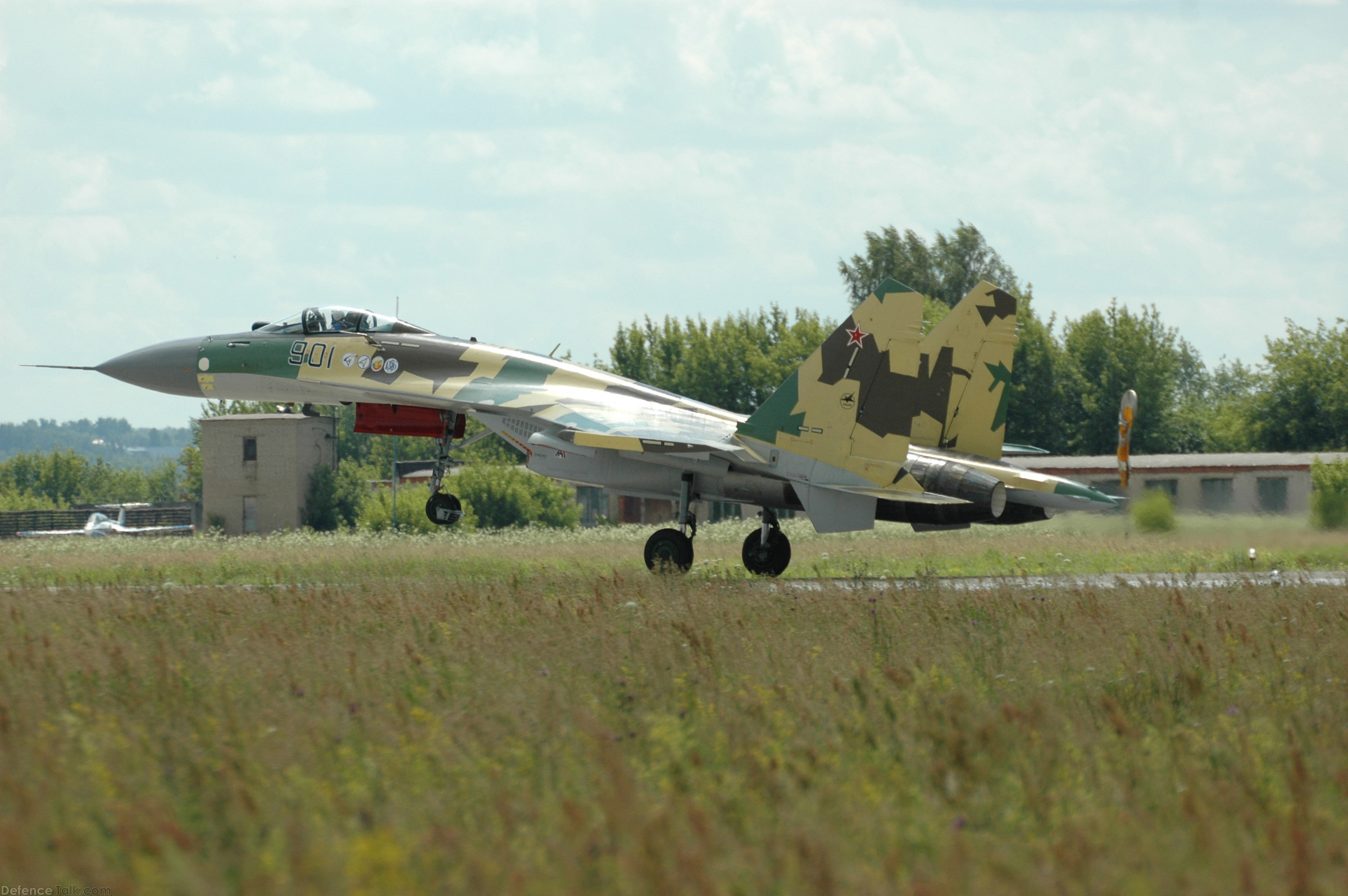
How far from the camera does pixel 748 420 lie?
60.1ft

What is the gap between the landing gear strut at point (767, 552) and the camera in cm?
1906

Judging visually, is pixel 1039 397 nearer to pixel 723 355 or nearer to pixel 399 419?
pixel 723 355

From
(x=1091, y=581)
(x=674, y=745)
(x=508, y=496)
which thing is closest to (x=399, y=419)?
(x=1091, y=581)

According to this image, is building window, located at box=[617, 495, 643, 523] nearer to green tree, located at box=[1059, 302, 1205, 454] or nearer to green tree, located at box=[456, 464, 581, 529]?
green tree, located at box=[456, 464, 581, 529]

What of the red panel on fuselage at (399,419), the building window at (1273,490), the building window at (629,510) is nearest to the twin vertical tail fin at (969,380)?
the red panel on fuselage at (399,419)

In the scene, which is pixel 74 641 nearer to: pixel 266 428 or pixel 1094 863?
pixel 1094 863

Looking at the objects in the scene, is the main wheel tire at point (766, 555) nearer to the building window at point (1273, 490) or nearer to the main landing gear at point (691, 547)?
the main landing gear at point (691, 547)

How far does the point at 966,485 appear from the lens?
17.6m

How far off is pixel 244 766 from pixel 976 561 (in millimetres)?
18632

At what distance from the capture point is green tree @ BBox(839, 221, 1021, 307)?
8281 centimetres

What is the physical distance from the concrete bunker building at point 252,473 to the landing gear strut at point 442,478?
39.5 m

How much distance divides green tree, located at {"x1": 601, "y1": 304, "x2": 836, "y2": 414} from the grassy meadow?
64.9 m

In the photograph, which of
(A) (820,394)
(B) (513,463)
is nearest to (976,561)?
(A) (820,394)

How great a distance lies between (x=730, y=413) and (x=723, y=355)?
61.7 m
